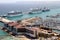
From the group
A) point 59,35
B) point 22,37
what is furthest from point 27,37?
point 59,35

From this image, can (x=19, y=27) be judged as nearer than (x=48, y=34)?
No

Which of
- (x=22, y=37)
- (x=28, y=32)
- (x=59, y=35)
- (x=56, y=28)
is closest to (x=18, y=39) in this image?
(x=22, y=37)

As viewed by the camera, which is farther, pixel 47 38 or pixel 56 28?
pixel 56 28

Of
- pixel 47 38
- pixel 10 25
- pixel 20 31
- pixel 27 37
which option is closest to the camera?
pixel 47 38

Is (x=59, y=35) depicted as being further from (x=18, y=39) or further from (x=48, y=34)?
(x=18, y=39)

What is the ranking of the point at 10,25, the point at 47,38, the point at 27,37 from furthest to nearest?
the point at 10,25, the point at 27,37, the point at 47,38

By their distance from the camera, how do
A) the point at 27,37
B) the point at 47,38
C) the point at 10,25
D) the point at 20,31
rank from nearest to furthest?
the point at 47,38, the point at 27,37, the point at 20,31, the point at 10,25

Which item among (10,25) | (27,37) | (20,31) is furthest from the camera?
(10,25)

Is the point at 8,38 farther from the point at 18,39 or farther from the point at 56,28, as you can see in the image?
the point at 56,28
